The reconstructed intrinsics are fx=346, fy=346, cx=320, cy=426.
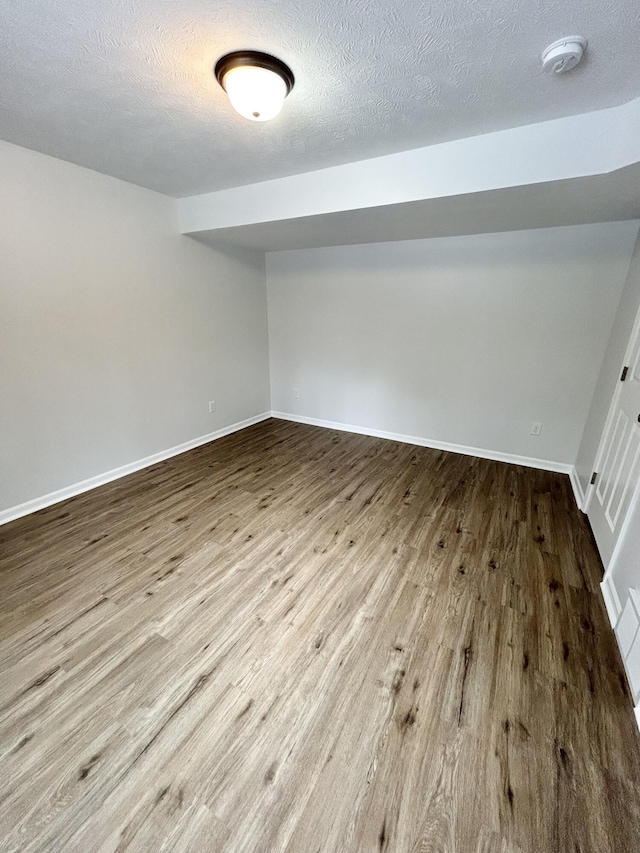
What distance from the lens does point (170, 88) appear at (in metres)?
1.50

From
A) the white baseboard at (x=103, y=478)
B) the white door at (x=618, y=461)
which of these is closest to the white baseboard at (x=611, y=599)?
the white door at (x=618, y=461)

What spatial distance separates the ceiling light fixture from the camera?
1312mm

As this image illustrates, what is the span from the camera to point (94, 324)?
8.85 ft

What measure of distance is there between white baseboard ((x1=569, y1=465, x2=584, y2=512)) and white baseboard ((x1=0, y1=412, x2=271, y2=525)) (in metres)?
3.46

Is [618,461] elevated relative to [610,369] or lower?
lower

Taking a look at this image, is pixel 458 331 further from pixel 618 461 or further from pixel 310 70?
pixel 310 70

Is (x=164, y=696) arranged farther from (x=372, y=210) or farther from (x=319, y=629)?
(x=372, y=210)

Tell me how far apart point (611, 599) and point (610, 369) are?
1643mm

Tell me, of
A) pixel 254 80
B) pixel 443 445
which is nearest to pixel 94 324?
pixel 254 80

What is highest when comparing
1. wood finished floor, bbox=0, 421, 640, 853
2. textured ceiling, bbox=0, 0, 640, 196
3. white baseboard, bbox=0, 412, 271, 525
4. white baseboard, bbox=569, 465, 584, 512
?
textured ceiling, bbox=0, 0, 640, 196

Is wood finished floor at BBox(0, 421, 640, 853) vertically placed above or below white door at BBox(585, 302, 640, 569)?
below

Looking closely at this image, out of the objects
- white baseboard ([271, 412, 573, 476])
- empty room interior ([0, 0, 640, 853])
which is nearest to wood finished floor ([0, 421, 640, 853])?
empty room interior ([0, 0, 640, 853])

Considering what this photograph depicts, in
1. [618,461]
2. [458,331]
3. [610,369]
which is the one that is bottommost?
[618,461]

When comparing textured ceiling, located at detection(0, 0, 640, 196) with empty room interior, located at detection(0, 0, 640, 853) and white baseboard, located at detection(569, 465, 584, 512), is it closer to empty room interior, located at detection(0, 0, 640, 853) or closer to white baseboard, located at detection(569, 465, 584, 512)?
empty room interior, located at detection(0, 0, 640, 853)
